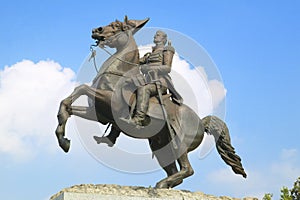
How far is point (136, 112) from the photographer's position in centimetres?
955

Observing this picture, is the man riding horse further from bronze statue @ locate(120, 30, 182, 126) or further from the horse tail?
the horse tail

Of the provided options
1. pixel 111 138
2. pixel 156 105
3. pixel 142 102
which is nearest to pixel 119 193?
pixel 111 138

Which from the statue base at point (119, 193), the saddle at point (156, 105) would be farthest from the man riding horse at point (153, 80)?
the statue base at point (119, 193)

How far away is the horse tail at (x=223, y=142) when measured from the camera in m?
10.6

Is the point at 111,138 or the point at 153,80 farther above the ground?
the point at 153,80

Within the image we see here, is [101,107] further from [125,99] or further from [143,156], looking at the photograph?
[143,156]

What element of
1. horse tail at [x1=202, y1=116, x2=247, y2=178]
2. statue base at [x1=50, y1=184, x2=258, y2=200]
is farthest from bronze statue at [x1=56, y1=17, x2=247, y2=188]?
statue base at [x1=50, y1=184, x2=258, y2=200]

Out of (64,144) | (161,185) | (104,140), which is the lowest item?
(161,185)

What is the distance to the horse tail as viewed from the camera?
1062cm

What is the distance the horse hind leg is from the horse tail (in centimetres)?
91

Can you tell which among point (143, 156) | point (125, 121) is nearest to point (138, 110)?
point (125, 121)

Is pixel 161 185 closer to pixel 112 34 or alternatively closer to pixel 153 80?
pixel 153 80

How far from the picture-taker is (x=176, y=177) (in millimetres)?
9734

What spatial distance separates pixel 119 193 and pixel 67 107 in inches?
66.1
